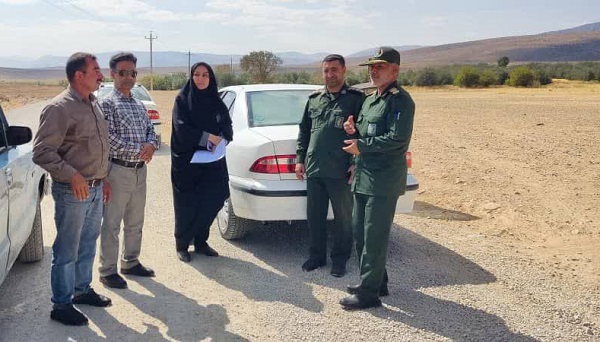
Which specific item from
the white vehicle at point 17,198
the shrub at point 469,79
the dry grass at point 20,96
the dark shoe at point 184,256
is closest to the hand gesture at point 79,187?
the white vehicle at point 17,198

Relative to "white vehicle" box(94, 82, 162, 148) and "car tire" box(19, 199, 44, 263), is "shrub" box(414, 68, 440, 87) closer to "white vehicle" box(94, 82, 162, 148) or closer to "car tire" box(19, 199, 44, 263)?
"white vehicle" box(94, 82, 162, 148)

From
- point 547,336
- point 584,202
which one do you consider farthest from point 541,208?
point 547,336

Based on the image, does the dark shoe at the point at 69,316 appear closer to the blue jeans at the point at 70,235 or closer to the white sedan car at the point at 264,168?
the blue jeans at the point at 70,235

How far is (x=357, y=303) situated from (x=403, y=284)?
70cm

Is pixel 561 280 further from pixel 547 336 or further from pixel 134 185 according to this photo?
pixel 134 185

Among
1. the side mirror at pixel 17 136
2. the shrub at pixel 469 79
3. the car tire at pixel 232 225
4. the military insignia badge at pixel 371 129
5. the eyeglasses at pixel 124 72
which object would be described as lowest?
the car tire at pixel 232 225

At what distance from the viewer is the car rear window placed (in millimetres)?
5543

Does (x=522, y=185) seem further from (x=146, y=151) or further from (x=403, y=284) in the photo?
(x=146, y=151)

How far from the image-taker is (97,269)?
16.1 ft

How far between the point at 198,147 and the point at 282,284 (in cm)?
141

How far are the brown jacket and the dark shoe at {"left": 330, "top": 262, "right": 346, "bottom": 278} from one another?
82.9 inches

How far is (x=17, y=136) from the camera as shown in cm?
402

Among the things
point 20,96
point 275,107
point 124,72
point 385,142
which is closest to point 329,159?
point 385,142

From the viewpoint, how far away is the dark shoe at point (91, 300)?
13.3 feet
